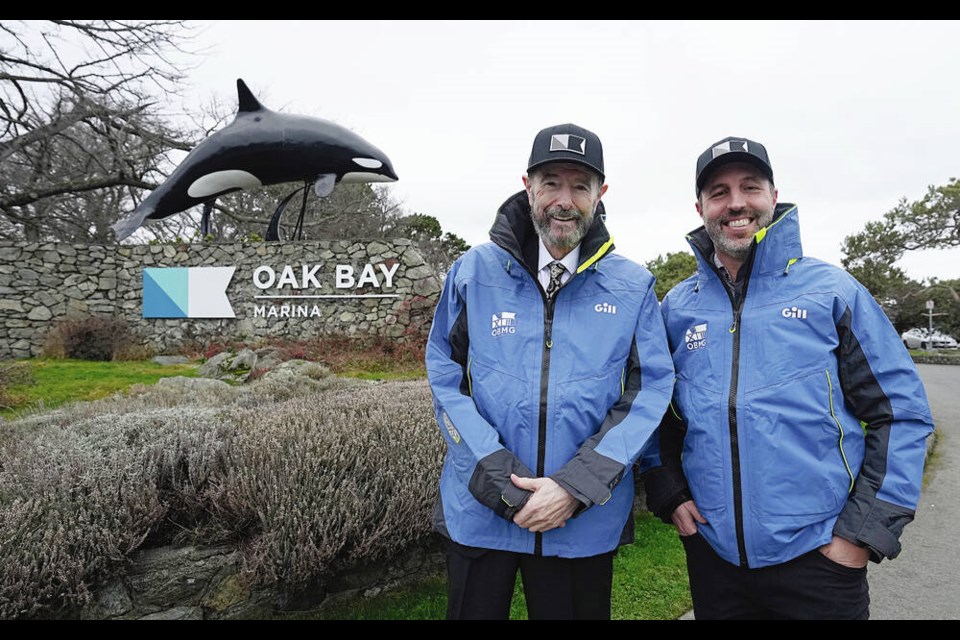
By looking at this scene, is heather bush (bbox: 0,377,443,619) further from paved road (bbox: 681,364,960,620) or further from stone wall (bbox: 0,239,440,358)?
stone wall (bbox: 0,239,440,358)

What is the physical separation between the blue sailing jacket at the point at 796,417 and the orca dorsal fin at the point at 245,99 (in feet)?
41.2

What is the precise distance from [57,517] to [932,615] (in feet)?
15.2

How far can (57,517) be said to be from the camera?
2.50m

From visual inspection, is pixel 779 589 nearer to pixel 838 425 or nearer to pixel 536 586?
pixel 838 425

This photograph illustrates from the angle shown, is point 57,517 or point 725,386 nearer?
point 725,386

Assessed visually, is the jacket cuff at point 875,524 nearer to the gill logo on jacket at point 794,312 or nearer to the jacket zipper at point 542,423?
the gill logo on jacket at point 794,312

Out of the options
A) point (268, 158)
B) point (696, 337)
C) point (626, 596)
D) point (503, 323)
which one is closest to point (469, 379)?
point (503, 323)

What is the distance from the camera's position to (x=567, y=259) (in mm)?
2070

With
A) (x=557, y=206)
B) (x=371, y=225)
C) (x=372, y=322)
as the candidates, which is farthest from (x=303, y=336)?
(x=371, y=225)

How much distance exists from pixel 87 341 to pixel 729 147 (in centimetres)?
1323

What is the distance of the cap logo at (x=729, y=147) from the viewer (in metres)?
1.99

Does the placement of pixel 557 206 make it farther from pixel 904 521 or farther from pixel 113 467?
pixel 113 467

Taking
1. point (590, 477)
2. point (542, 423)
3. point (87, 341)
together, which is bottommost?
point (87, 341)

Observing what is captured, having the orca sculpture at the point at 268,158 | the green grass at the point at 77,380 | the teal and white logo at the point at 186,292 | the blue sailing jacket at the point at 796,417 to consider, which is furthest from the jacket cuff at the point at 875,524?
the teal and white logo at the point at 186,292
